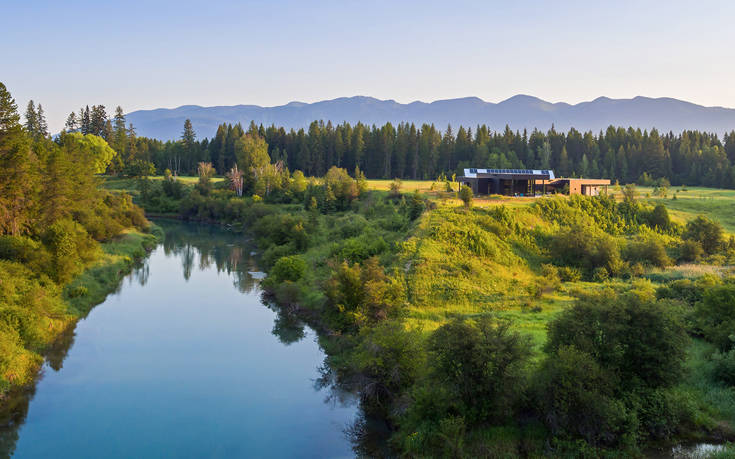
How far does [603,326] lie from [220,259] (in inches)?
1739

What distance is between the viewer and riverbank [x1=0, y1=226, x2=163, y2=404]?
886 inches

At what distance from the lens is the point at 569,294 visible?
113ft

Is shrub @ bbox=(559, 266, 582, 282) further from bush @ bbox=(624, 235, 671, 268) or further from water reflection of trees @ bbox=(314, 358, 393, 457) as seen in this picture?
water reflection of trees @ bbox=(314, 358, 393, 457)

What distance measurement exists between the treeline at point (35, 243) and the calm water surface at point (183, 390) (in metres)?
1.67

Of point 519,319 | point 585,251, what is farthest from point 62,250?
point 585,251

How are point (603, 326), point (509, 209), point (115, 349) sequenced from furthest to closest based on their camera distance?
point (509, 209) < point (115, 349) < point (603, 326)

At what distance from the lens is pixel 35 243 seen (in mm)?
33875

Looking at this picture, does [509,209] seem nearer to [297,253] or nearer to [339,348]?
[297,253]

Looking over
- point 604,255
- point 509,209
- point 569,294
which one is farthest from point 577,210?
point 569,294

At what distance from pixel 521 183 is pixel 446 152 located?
37.3 meters

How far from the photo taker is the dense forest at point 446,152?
93312 mm

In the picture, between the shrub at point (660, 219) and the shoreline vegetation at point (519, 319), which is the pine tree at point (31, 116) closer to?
the shoreline vegetation at point (519, 319)

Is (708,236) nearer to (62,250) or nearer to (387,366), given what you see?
(387,366)

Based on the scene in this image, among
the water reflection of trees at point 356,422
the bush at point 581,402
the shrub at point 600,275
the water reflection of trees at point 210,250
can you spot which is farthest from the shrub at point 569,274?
the water reflection of trees at point 210,250
